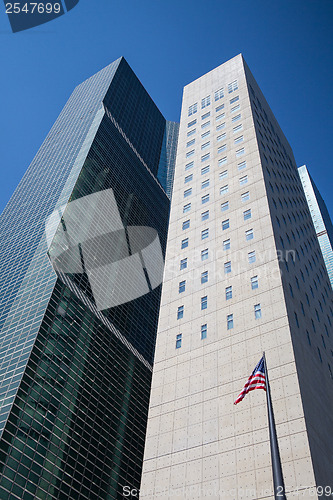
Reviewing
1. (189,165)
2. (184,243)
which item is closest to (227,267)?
(184,243)

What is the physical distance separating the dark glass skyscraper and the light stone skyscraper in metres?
25.7

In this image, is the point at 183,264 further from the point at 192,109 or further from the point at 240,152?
the point at 192,109

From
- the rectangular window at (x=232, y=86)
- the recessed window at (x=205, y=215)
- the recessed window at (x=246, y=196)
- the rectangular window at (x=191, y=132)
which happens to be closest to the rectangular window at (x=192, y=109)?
the rectangular window at (x=191, y=132)

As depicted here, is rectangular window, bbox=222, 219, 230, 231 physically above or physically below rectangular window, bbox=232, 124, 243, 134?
below

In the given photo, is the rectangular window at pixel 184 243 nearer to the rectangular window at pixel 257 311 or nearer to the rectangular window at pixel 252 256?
the rectangular window at pixel 252 256

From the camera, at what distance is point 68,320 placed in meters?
80.1

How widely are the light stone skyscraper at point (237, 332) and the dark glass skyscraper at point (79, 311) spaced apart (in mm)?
25715

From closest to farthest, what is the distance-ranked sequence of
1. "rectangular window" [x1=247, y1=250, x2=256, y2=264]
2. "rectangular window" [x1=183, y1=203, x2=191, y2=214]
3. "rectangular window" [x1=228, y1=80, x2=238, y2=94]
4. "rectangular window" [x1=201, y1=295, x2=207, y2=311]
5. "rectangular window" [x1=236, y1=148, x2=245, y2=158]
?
"rectangular window" [x1=201, y1=295, x2=207, y2=311], "rectangular window" [x1=247, y1=250, x2=256, y2=264], "rectangular window" [x1=183, y1=203, x2=191, y2=214], "rectangular window" [x1=236, y1=148, x2=245, y2=158], "rectangular window" [x1=228, y1=80, x2=238, y2=94]

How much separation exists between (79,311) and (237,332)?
4568 cm

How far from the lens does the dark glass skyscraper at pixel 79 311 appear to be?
65062mm

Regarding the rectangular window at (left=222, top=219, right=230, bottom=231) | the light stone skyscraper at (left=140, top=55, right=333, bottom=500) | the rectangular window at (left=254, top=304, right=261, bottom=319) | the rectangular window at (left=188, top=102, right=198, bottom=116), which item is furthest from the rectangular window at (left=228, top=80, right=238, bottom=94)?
the rectangular window at (left=254, top=304, right=261, bottom=319)

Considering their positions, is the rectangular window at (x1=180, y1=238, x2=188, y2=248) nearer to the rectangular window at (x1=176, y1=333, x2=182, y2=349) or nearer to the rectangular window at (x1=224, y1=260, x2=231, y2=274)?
the rectangular window at (x1=224, y1=260, x2=231, y2=274)

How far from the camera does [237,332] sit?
43750mm

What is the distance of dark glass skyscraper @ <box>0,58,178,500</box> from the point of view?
65.1 metres
